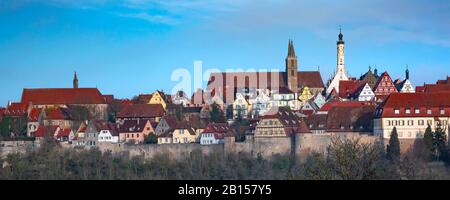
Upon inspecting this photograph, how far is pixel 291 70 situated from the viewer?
34.4 metres

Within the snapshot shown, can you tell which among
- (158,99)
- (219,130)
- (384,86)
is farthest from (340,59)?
(219,130)

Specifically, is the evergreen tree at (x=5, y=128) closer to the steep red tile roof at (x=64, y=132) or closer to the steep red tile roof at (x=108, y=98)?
the steep red tile roof at (x=64, y=132)

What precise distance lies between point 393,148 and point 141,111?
9.35 metres

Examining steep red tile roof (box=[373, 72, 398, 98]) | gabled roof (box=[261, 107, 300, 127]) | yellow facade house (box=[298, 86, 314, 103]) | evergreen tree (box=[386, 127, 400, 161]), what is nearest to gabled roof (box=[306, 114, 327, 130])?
gabled roof (box=[261, 107, 300, 127])

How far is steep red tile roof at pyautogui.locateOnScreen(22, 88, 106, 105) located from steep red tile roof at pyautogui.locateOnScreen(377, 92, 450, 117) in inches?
398

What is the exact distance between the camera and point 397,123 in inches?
931

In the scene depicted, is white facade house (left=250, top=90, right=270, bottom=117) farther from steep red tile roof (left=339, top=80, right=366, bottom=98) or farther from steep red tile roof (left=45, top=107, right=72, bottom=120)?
steep red tile roof (left=45, top=107, right=72, bottom=120)

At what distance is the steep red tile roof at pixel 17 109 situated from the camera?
1145 inches

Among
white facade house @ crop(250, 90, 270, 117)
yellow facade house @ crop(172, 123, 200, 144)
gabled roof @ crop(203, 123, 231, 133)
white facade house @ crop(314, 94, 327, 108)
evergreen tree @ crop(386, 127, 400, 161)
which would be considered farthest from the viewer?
white facade house @ crop(314, 94, 327, 108)

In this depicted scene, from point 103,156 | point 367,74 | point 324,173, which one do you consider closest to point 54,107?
point 103,156

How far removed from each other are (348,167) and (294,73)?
27.9 m

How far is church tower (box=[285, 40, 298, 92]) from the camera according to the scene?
1346 inches

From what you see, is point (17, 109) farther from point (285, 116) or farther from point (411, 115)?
point (411, 115)
